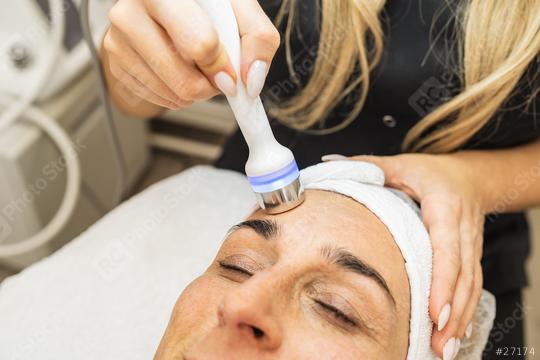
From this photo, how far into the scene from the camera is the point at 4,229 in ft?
4.61

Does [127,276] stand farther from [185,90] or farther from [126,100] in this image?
[185,90]

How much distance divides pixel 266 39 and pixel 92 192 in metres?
1.07

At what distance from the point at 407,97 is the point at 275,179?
39 cm

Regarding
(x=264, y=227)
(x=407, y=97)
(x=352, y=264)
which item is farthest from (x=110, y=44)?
(x=407, y=97)

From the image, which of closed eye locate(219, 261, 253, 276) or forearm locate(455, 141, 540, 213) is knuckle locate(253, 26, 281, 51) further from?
forearm locate(455, 141, 540, 213)

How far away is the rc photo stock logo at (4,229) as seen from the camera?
138cm

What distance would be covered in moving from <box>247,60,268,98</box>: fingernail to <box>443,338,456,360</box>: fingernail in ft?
1.39

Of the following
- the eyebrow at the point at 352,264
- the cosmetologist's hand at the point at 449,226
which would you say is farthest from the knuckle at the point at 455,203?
the eyebrow at the point at 352,264

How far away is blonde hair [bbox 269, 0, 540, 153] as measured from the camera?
2.72 ft

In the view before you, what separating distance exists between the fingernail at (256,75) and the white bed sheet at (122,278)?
33 cm

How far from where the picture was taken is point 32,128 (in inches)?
50.4

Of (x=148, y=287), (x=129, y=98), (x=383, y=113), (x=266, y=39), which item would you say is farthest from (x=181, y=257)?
(x=266, y=39)

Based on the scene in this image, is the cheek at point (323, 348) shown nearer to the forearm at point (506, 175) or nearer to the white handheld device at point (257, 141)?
the white handheld device at point (257, 141)

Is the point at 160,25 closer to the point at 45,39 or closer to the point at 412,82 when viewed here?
the point at 412,82
